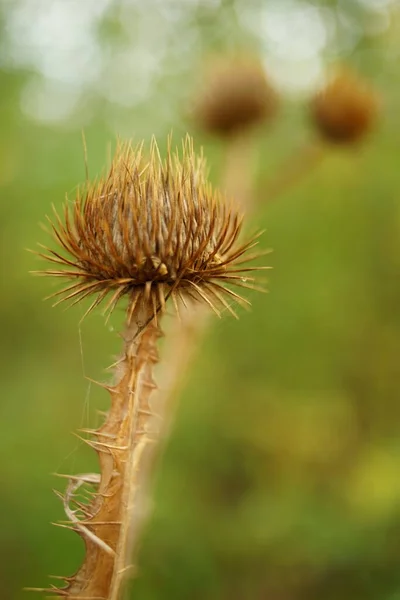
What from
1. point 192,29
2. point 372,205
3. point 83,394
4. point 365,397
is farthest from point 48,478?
point 192,29

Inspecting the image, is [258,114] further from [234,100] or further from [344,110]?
[344,110]

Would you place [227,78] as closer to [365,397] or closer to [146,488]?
[146,488]

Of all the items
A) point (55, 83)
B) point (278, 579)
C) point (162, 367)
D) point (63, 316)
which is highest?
point (55, 83)

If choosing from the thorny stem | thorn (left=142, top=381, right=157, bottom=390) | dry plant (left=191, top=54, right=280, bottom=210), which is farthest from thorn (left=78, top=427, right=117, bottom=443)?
dry plant (left=191, top=54, right=280, bottom=210)

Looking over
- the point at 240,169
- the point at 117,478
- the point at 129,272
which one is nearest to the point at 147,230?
the point at 129,272

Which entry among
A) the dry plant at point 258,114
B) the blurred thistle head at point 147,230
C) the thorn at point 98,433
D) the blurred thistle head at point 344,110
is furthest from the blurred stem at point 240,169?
the thorn at point 98,433

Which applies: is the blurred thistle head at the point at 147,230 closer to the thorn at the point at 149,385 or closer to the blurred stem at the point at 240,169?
the thorn at the point at 149,385
